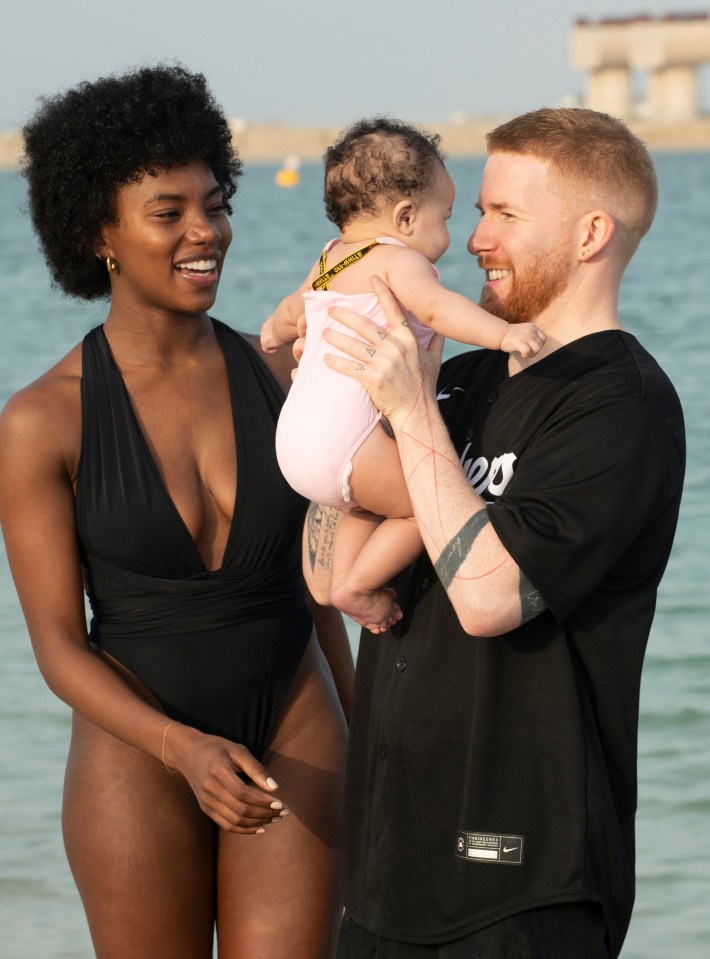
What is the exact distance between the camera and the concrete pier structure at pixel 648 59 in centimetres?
9769

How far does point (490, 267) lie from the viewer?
2.67 m

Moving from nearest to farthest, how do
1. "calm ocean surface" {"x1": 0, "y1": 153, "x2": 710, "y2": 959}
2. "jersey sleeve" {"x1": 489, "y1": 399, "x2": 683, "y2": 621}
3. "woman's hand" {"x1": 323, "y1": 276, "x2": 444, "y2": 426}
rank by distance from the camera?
1. "jersey sleeve" {"x1": 489, "y1": 399, "x2": 683, "y2": 621}
2. "woman's hand" {"x1": 323, "y1": 276, "x2": 444, "y2": 426}
3. "calm ocean surface" {"x1": 0, "y1": 153, "x2": 710, "y2": 959}

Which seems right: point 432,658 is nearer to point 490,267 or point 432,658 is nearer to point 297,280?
point 490,267

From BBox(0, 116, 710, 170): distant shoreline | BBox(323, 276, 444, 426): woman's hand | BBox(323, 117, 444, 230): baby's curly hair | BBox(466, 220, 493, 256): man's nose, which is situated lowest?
BBox(0, 116, 710, 170): distant shoreline

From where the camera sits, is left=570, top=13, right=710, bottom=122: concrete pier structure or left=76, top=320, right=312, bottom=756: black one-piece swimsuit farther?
left=570, top=13, right=710, bottom=122: concrete pier structure

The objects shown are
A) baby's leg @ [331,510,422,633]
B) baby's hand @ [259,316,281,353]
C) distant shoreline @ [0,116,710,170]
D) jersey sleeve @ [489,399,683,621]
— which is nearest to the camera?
jersey sleeve @ [489,399,683,621]

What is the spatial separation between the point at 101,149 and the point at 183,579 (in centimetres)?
93

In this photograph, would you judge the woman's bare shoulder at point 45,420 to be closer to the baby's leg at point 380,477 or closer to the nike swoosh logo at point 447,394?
the baby's leg at point 380,477

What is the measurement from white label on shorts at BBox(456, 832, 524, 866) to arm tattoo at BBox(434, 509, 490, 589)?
0.43m

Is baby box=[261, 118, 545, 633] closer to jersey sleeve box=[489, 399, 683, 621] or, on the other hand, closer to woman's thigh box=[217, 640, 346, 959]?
jersey sleeve box=[489, 399, 683, 621]

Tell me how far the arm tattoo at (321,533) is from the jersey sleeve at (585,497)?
563 millimetres

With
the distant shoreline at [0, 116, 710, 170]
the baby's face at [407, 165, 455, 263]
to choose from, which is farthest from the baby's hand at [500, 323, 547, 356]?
the distant shoreline at [0, 116, 710, 170]

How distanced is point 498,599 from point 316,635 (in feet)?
3.44

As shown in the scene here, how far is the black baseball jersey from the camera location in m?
2.36
